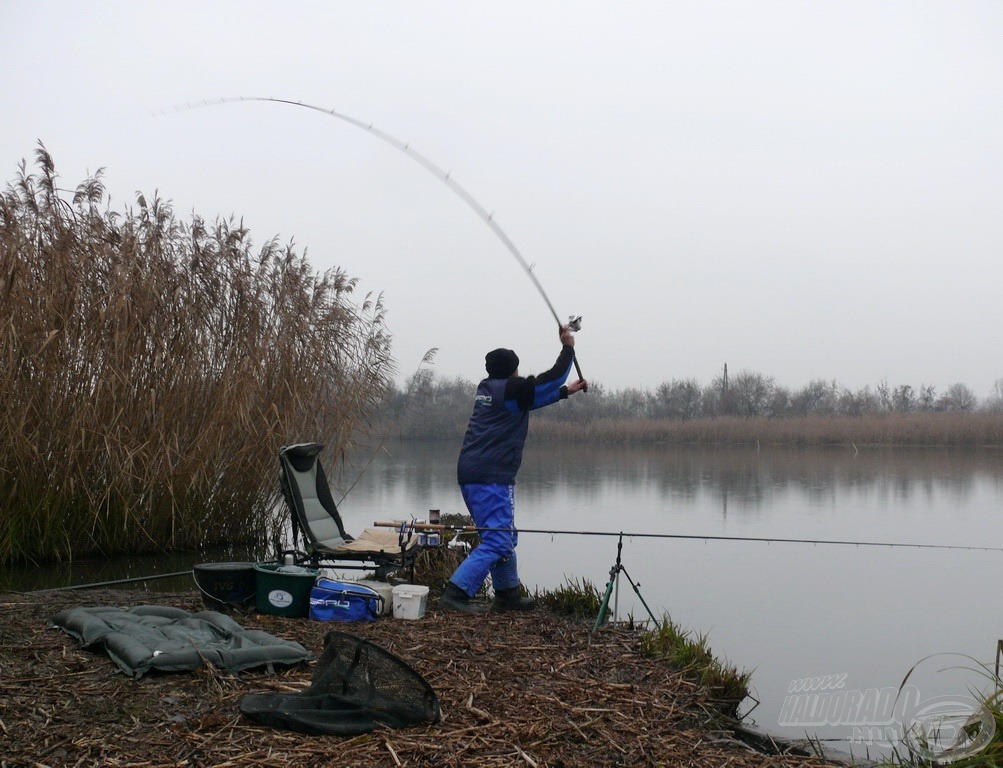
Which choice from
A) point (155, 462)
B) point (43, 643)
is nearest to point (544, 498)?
point (155, 462)

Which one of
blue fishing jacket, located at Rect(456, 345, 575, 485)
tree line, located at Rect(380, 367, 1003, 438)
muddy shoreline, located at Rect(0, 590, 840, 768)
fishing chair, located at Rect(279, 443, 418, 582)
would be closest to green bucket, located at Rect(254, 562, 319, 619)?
muddy shoreline, located at Rect(0, 590, 840, 768)

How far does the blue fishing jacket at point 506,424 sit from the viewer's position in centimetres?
555

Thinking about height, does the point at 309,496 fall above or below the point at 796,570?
above

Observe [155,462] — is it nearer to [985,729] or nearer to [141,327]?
[141,327]

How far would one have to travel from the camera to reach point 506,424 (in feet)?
18.5

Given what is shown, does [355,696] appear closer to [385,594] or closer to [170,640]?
[170,640]

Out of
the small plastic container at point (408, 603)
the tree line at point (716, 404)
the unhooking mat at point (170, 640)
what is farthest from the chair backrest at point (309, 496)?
the tree line at point (716, 404)

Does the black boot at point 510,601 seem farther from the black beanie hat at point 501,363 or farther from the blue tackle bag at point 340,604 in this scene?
the black beanie hat at point 501,363

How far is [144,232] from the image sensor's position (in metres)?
8.38

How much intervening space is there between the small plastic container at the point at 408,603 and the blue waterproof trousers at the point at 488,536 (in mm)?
328

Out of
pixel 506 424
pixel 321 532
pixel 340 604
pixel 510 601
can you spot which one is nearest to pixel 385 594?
pixel 340 604

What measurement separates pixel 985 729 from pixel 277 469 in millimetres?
6664

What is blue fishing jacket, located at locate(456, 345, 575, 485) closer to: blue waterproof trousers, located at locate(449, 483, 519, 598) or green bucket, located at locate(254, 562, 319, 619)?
blue waterproof trousers, located at locate(449, 483, 519, 598)

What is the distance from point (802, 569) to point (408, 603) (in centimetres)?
533
